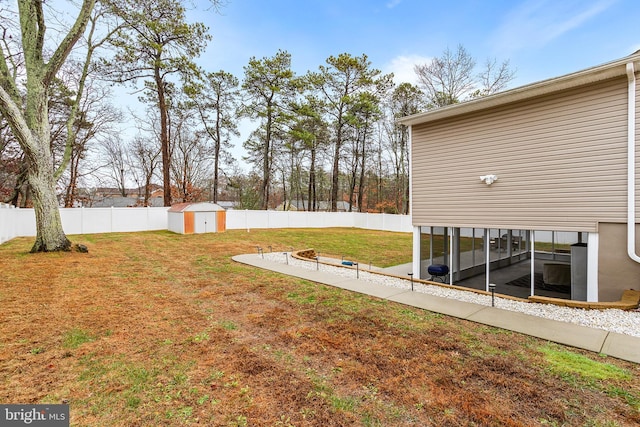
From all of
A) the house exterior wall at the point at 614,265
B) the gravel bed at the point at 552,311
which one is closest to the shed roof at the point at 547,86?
the house exterior wall at the point at 614,265

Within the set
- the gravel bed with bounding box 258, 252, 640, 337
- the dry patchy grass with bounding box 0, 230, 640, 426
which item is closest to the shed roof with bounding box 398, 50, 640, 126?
the gravel bed with bounding box 258, 252, 640, 337

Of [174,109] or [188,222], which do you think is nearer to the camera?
[188,222]

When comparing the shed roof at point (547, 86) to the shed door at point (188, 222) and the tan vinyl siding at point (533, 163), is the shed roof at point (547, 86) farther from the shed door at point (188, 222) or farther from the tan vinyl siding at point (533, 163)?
the shed door at point (188, 222)

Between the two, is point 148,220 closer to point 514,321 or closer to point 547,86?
point 514,321

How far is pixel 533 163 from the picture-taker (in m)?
6.67

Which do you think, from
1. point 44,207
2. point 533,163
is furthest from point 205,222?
point 533,163

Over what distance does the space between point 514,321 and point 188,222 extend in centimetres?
1646

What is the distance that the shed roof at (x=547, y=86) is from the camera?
5409mm

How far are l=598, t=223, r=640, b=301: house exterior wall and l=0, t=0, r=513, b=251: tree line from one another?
39.0ft

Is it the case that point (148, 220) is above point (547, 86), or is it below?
below

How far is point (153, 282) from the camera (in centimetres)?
657

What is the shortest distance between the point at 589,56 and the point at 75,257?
67.3 feet

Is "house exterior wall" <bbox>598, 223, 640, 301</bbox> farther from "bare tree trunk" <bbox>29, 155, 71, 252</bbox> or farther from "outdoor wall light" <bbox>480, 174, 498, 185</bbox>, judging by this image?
"bare tree trunk" <bbox>29, 155, 71, 252</bbox>

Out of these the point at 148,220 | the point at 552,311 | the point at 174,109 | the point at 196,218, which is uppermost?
the point at 174,109
